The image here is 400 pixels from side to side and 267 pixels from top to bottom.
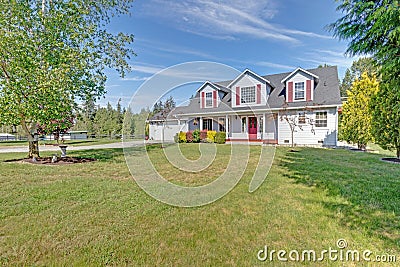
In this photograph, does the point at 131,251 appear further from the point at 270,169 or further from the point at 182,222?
the point at 270,169

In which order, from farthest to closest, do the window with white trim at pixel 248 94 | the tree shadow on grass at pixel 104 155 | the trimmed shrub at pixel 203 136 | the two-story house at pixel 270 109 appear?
the trimmed shrub at pixel 203 136
the window with white trim at pixel 248 94
the two-story house at pixel 270 109
the tree shadow on grass at pixel 104 155

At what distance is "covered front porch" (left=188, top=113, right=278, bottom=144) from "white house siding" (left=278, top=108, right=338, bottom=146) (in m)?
0.65

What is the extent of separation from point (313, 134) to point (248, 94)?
5879 mm

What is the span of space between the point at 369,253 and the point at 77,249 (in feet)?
10.7

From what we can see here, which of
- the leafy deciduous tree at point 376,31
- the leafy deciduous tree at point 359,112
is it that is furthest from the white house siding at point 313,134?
the leafy deciduous tree at point 376,31

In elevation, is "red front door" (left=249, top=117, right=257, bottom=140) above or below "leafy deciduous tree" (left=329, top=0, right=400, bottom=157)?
below

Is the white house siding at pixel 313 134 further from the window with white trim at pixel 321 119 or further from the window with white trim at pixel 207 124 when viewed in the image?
the window with white trim at pixel 207 124

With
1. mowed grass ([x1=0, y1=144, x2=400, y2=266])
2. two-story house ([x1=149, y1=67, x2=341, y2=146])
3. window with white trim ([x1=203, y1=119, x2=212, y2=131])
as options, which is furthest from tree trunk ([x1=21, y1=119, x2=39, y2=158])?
window with white trim ([x1=203, y1=119, x2=212, y2=131])

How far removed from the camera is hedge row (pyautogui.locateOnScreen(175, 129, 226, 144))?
18.5 m

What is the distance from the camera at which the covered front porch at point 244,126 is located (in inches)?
704

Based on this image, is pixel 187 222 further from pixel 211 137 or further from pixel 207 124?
pixel 207 124

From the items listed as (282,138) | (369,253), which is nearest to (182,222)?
(369,253)

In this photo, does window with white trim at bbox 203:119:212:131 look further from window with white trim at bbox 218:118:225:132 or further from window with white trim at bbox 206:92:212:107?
window with white trim at bbox 206:92:212:107

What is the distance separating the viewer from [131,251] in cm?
260
